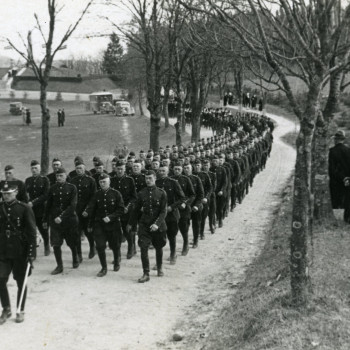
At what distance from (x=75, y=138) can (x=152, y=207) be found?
27.1 metres

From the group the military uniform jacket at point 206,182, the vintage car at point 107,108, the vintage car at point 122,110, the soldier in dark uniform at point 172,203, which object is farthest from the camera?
the vintage car at point 107,108

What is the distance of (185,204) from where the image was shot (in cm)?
1043

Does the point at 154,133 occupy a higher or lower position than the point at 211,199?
higher

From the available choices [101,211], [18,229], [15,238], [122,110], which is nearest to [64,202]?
[101,211]

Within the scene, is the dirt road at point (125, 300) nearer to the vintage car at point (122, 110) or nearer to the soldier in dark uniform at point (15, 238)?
the soldier in dark uniform at point (15, 238)

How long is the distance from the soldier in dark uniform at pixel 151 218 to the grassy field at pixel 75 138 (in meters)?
12.6

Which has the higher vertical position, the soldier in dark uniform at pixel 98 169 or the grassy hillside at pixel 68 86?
the grassy hillside at pixel 68 86

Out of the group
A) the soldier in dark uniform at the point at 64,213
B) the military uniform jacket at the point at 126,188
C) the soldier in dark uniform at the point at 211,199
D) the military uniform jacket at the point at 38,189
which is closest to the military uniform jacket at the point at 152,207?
the soldier in dark uniform at the point at 64,213

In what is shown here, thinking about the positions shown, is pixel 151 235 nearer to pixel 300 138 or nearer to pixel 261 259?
pixel 261 259

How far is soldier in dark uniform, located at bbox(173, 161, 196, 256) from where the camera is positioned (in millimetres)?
10648

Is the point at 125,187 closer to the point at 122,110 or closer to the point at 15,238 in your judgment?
the point at 15,238

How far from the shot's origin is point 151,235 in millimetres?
9195

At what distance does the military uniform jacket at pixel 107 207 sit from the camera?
9.50 m

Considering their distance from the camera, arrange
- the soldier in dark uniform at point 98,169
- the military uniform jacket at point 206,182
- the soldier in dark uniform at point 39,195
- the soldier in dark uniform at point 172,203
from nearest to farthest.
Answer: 1. the soldier in dark uniform at point 172,203
2. the soldier in dark uniform at point 39,195
3. the soldier in dark uniform at point 98,169
4. the military uniform jacket at point 206,182
